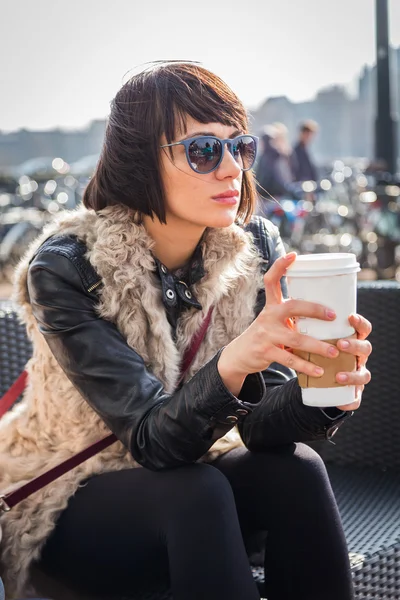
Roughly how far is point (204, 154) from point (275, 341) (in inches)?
22.1

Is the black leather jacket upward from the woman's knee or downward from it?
upward

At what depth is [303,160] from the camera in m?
11.3

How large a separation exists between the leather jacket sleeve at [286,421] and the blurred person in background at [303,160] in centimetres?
952

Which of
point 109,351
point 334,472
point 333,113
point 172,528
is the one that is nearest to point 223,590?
point 172,528

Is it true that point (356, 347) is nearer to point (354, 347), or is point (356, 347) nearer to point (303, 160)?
point (354, 347)

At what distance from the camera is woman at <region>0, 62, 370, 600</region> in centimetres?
164

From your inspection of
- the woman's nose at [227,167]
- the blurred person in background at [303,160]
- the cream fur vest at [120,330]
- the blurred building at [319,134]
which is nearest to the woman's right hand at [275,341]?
the cream fur vest at [120,330]

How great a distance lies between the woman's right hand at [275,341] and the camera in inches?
53.2

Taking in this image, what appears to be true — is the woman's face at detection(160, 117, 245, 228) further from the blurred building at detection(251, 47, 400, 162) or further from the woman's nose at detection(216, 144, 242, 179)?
the blurred building at detection(251, 47, 400, 162)

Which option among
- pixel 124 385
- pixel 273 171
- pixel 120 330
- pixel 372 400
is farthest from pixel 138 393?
pixel 273 171

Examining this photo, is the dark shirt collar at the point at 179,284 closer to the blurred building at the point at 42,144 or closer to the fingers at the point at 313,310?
the fingers at the point at 313,310

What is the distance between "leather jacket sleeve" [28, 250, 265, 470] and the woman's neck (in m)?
0.24

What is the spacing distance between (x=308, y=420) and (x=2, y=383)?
1.03 metres

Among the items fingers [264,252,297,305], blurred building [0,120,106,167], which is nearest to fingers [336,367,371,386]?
fingers [264,252,297,305]
